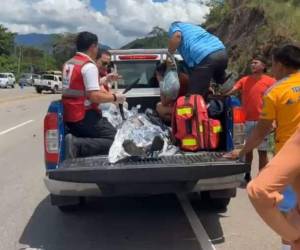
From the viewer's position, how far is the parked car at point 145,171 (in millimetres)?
5289

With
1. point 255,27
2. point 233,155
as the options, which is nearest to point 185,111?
point 233,155

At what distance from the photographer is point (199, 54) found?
6645 millimetres

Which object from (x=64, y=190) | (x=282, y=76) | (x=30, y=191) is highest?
(x=282, y=76)

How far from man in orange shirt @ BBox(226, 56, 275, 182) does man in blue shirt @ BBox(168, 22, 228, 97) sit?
1235 mm

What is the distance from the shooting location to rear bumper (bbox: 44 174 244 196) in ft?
17.9

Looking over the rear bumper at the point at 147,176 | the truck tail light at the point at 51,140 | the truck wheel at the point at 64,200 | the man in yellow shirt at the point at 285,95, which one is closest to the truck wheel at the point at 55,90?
the truck wheel at the point at 64,200

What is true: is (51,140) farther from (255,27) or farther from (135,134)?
(255,27)

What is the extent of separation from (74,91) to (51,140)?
0.60 m

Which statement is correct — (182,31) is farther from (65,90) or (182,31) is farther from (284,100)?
(284,100)

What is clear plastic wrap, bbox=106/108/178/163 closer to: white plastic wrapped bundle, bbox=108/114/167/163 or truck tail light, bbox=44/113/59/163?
white plastic wrapped bundle, bbox=108/114/167/163

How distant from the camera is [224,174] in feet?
17.8


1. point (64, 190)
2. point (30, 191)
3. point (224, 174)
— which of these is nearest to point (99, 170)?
point (64, 190)

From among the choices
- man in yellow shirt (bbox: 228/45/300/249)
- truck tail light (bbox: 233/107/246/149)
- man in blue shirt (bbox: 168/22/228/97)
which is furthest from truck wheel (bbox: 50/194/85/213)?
man in yellow shirt (bbox: 228/45/300/249)

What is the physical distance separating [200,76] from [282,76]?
7.87 ft
